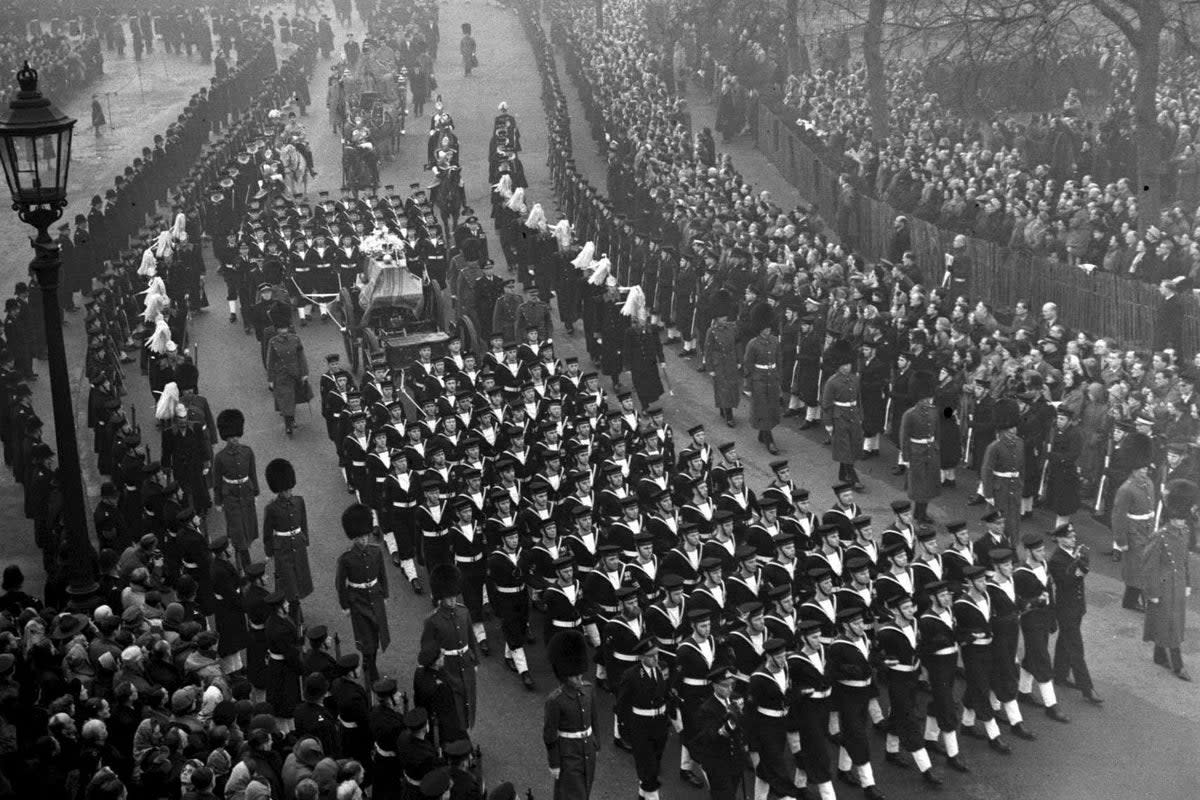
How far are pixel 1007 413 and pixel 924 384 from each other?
112 cm

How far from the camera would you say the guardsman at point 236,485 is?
18.2 m

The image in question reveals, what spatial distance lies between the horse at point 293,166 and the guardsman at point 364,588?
65.9 ft

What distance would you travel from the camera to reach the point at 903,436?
65.0 ft

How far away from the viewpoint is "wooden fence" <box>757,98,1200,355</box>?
78.2 feet

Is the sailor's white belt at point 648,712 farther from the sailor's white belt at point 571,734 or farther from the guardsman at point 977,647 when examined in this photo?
the guardsman at point 977,647

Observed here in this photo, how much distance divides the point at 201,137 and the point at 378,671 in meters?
29.2

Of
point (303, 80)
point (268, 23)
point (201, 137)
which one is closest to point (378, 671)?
point (201, 137)

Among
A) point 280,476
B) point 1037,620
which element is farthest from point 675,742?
point 280,476

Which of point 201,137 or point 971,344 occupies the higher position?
point 971,344

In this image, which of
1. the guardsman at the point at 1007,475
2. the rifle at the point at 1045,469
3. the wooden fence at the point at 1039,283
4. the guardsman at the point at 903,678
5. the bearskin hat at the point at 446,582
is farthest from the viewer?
the wooden fence at the point at 1039,283

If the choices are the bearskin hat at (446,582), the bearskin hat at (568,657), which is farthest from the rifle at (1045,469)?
the bearskin hat at (568,657)

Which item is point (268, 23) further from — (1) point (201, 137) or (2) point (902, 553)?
(2) point (902, 553)

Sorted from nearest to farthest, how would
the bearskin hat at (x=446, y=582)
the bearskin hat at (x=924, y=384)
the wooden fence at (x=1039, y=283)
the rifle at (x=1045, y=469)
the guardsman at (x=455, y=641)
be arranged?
the guardsman at (x=455, y=641) → the bearskin hat at (x=446, y=582) → the rifle at (x=1045, y=469) → the bearskin hat at (x=924, y=384) → the wooden fence at (x=1039, y=283)

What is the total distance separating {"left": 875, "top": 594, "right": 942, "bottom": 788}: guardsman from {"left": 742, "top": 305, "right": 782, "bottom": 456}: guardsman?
776cm
